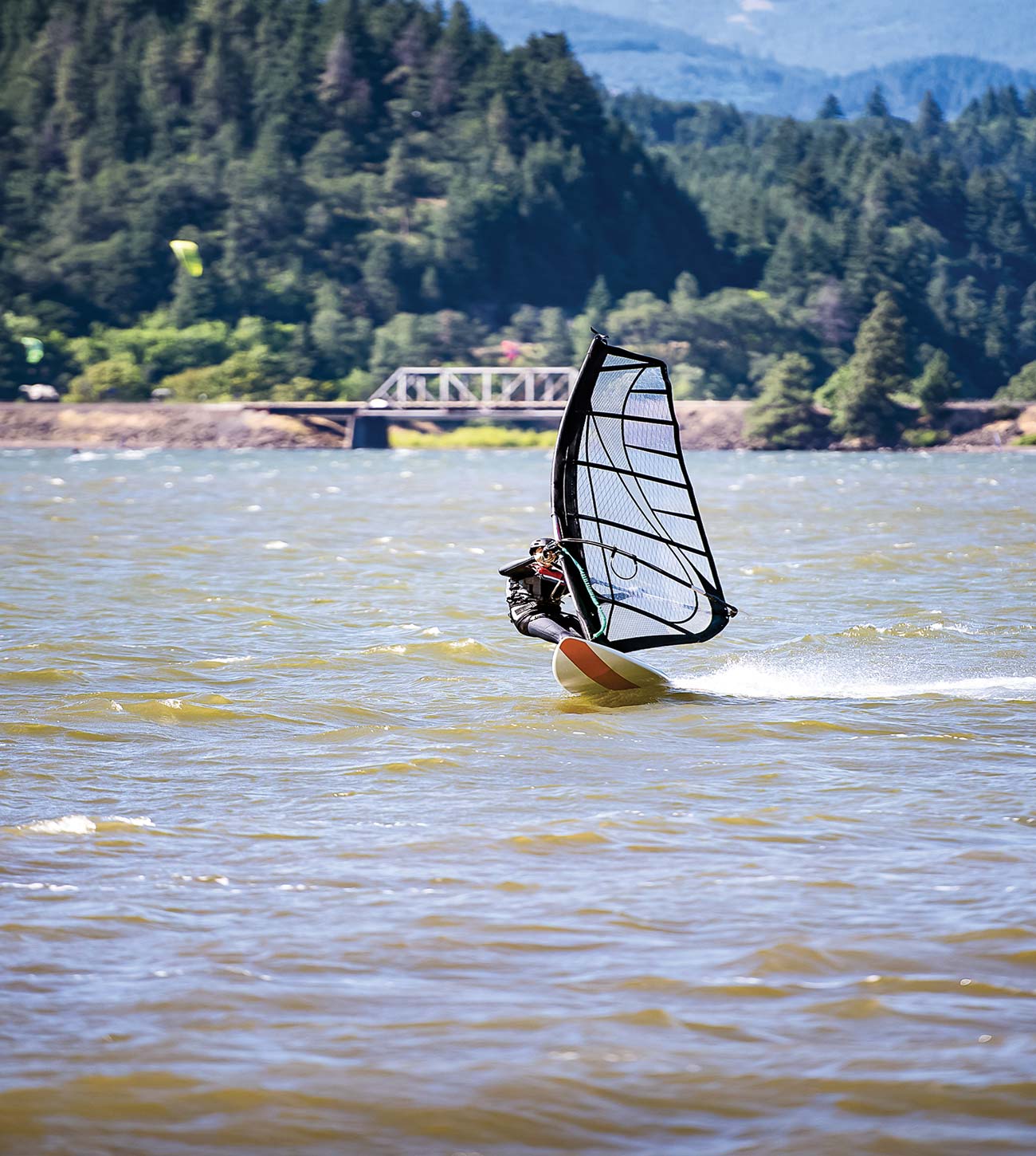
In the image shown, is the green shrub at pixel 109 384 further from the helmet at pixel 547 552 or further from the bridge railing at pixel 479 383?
the helmet at pixel 547 552

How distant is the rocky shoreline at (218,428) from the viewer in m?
133

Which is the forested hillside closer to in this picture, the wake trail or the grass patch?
the grass patch

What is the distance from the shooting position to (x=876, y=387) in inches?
5374

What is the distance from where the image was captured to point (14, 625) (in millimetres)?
18703

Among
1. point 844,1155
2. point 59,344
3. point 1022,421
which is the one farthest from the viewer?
point 59,344

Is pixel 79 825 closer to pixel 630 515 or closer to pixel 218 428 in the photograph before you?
pixel 630 515

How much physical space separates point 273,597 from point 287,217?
162310 mm

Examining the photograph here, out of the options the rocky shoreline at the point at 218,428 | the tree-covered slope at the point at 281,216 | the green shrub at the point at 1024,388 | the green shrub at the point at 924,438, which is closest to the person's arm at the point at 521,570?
the rocky shoreline at the point at 218,428

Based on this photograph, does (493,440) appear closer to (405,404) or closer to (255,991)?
(405,404)

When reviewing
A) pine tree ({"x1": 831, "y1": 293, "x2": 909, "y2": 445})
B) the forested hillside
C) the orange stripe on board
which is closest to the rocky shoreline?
pine tree ({"x1": 831, "y1": 293, "x2": 909, "y2": 445})

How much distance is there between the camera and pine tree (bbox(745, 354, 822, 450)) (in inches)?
5271

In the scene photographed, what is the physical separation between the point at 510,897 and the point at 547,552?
17.6 ft

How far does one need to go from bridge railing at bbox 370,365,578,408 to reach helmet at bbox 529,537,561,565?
127 m

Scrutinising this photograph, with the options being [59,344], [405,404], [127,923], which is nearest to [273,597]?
[127,923]
